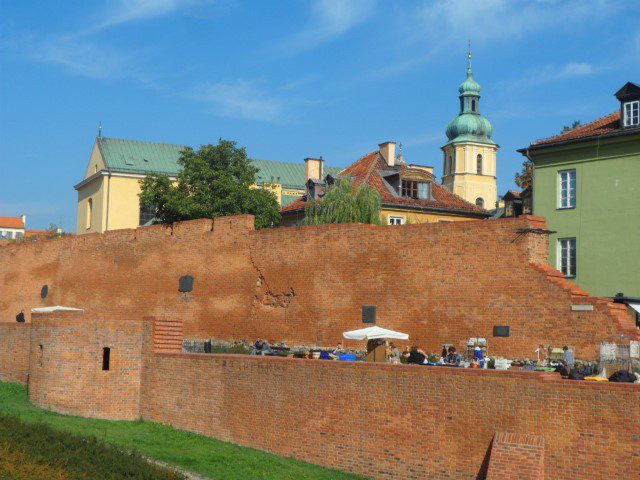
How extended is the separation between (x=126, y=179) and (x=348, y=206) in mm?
22913

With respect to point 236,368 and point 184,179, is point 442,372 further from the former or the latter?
point 184,179

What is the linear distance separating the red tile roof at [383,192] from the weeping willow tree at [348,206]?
402 centimetres

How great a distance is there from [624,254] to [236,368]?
12.9 metres

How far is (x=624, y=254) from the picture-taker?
88.3 ft

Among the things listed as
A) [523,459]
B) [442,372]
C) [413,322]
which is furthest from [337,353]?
[523,459]

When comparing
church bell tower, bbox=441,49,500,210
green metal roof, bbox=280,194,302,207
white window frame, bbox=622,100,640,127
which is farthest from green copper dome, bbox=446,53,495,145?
white window frame, bbox=622,100,640,127

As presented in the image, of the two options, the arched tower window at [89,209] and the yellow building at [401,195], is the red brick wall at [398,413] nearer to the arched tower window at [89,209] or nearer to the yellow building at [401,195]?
the yellow building at [401,195]

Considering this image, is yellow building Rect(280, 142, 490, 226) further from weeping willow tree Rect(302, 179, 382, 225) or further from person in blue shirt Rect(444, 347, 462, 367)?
person in blue shirt Rect(444, 347, 462, 367)

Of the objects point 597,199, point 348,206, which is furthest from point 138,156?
point 597,199

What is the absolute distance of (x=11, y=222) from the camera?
135 m

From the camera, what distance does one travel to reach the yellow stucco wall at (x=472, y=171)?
8281 centimetres

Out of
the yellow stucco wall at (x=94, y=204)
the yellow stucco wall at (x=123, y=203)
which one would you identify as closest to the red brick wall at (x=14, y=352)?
the yellow stucco wall at (x=94, y=204)

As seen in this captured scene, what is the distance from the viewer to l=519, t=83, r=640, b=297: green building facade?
27.1m

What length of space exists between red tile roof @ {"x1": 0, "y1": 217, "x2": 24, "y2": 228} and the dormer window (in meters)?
102
